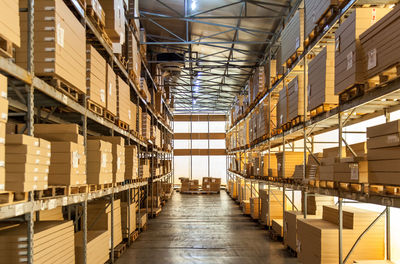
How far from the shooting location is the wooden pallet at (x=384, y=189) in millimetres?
3994

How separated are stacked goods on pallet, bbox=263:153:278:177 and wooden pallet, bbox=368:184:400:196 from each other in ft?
18.6

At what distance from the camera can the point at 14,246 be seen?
3.99m

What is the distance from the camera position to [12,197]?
3574 mm

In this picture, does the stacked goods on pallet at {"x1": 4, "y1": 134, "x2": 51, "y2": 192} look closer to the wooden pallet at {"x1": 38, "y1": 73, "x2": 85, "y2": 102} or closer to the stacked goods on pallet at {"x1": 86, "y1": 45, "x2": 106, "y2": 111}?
the wooden pallet at {"x1": 38, "y1": 73, "x2": 85, "y2": 102}

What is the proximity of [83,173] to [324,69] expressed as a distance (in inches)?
161

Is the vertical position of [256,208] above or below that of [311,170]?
below

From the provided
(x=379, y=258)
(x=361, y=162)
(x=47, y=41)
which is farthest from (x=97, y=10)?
(x=379, y=258)

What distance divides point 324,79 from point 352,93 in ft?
3.47

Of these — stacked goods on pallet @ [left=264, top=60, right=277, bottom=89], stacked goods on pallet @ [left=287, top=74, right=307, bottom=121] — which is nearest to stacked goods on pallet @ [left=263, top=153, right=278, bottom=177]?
stacked goods on pallet @ [left=264, top=60, right=277, bottom=89]

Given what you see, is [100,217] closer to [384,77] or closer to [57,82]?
[57,82]

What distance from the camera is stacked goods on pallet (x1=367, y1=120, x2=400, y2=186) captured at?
12.7 feet

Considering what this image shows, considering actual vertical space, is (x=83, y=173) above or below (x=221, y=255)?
above

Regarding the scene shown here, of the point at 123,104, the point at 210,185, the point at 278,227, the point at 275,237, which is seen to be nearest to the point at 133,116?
the point at 123,104

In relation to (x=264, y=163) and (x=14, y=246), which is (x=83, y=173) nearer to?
(x=14, y=246)
